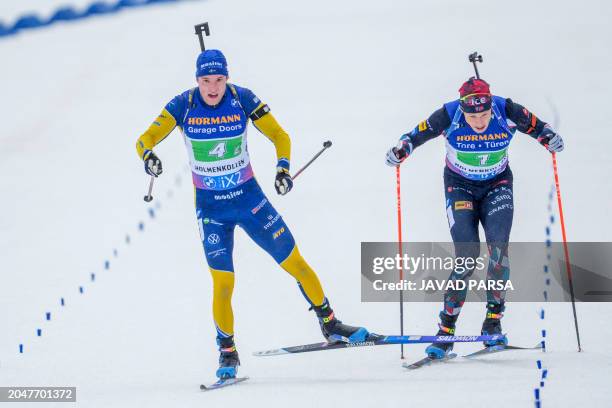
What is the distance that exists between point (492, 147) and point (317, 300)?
1763 mm

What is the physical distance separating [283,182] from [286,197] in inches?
214

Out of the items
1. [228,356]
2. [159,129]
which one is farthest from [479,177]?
[159,129]

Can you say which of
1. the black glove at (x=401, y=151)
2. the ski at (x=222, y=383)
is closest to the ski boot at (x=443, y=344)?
the black glove at (x=401, y=151)

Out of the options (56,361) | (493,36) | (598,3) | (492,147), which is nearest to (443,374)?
(492,147)

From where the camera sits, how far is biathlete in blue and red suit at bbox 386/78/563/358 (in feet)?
27.9

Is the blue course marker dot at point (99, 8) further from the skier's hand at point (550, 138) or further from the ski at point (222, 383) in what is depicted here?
the ski at point (222, 383)

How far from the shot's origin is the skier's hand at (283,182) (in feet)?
26.6

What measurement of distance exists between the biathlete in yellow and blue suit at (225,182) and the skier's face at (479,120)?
1380 mm

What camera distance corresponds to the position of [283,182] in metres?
8.12

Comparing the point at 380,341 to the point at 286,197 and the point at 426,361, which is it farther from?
the point at 286,197

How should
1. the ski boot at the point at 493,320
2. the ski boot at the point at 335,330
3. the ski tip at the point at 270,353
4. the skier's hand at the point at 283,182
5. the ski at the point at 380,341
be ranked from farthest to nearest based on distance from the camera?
the ski boot at the point at 493,320
the ski tip at the point at 270,353
the ski boot at the point at 335,330
the ski at the point at 380,341
the skier's hand at the point at 283,182

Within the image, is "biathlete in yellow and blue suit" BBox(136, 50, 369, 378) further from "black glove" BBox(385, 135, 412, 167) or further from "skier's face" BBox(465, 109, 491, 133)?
"skier's face" BBox(465, 109, 491, 133)

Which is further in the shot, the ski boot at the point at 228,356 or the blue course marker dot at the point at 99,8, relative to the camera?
the blue course marker dot at the point at 99,8

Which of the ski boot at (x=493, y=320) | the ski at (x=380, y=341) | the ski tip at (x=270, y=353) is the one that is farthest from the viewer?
the ski boot at (x=493, y=320)
